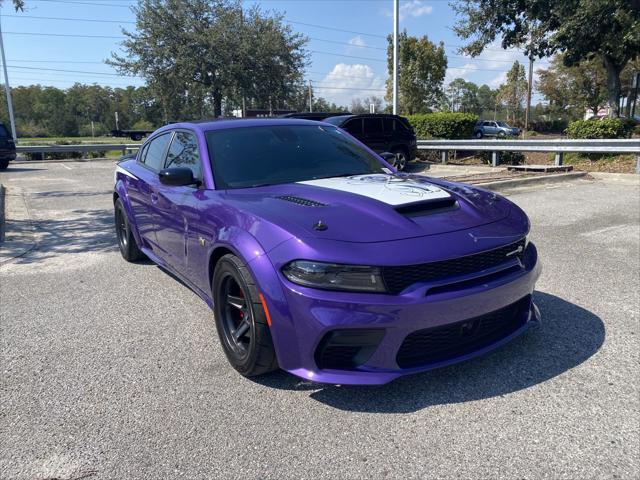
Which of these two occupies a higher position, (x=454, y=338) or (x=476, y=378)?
(x=454, y=338)

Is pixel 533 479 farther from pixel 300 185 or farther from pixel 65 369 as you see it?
pixel 65 369

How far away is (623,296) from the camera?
416cm

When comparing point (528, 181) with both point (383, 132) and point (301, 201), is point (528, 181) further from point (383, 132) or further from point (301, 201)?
point (301, 201)

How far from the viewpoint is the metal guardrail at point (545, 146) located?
471 inches

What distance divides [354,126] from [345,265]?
11239 mm

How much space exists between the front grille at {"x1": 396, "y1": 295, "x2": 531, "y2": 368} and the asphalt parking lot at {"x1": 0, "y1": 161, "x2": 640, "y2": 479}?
265 mm

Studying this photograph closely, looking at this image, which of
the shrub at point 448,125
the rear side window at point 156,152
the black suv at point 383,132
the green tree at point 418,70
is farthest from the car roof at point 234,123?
the green tree at point 418,70

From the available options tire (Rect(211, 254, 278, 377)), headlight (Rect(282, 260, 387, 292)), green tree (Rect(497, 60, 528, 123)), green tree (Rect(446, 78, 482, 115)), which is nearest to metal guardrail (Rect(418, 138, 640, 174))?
headlight (Rect(282, 260, 387, 292))

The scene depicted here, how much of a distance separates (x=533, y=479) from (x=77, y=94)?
122m

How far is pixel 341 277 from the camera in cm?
239

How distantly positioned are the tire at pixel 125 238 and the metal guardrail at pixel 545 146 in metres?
11.1

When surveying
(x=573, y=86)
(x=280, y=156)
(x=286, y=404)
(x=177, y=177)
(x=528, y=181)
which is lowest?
(x=286, y=404)

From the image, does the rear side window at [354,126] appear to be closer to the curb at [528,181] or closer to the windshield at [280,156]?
the curb at [528,181]

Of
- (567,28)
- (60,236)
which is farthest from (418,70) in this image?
(60,236)
